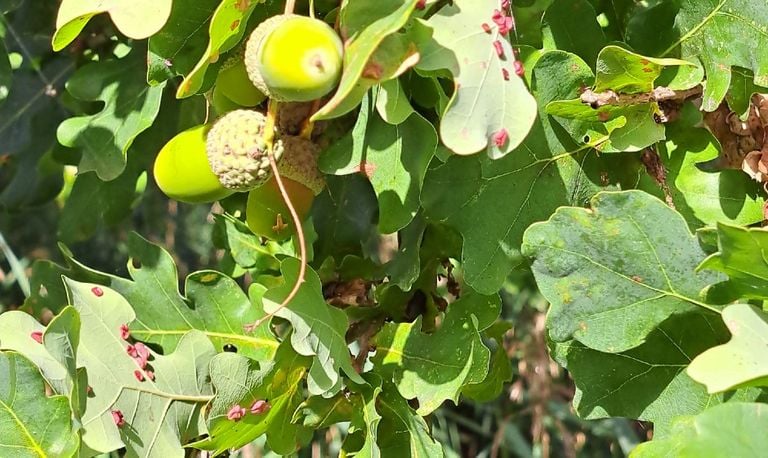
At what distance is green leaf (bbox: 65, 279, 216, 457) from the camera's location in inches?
33.8

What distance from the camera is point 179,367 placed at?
2.88ft

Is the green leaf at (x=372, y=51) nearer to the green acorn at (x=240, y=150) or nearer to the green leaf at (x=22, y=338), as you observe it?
the green acorn at (x=240, y=150)

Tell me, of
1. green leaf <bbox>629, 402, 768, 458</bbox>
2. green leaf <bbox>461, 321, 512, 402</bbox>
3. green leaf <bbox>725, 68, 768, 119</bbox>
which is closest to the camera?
green leaf <bbox>629, 402, 768, 458</bbox>

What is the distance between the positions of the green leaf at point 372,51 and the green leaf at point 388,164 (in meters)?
0.16

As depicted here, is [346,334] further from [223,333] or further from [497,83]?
[497,83]

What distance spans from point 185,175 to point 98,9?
165 millimetres

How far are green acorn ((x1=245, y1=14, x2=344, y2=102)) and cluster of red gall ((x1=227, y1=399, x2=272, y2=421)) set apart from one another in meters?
0.32

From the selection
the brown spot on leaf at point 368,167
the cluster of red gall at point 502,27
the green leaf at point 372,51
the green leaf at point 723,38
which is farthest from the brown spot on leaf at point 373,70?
the green leaf at point 723,38

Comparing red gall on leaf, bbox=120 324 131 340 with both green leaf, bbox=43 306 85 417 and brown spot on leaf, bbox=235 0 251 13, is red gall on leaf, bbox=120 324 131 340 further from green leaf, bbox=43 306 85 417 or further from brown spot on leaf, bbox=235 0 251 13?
brown spot on leaf, bbox=235 0 251 13

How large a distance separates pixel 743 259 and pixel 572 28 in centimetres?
28

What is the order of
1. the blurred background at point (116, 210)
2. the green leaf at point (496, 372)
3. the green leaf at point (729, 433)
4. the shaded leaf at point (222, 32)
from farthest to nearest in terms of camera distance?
1. the blurred background at point (116, 210)
2. the green leaf at point (496, 372)
3. the shaded leaf at point (222, 32)
4. the green leaf at point (729, 433)

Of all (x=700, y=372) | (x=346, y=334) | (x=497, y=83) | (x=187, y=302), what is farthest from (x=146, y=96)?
(x=700, y=372)

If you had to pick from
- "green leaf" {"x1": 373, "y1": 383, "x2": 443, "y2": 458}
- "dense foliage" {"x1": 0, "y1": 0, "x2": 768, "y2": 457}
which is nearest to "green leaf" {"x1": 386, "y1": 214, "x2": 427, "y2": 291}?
"dense foliage" {"x1": 0, "y1": 0, "x2": 768, "y2": 457}

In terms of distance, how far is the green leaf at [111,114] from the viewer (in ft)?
3.13
